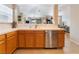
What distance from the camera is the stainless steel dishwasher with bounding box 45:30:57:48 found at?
18.0 ft

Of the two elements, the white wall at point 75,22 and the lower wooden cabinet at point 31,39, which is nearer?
the lower wooden cabinet at point 31,39

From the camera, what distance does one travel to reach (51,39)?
18.0ft

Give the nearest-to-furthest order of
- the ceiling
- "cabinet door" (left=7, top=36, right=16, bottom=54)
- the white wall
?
"cabinet door" (left=7, top=36, right=16, bottom=54), the white wall, the ceiling

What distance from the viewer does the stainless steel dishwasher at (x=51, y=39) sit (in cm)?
548

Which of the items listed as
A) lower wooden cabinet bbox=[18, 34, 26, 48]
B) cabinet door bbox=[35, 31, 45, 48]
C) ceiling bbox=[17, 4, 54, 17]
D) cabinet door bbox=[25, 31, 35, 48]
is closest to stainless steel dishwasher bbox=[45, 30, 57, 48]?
cabinet door bbox=[35, 31, 45, 48]

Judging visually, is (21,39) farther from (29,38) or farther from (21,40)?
(29,38)

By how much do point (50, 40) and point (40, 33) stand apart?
1.49 feet

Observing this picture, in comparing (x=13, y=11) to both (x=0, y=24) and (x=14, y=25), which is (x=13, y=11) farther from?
(x=0, y=24)

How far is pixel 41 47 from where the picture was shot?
552 centimetres

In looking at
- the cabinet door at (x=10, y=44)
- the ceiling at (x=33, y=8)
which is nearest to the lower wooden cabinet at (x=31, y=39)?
the cabinet door at (x=10, y=44)

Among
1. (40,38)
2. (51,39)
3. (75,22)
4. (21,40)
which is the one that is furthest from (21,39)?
(75,22)

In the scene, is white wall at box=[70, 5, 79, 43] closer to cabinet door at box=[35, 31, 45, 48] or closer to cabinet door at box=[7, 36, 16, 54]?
cabinet door at box=[35, 31, 45, 48]

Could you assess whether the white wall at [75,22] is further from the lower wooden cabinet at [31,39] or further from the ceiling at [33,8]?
the lower wooden cabinet at [31,39]
